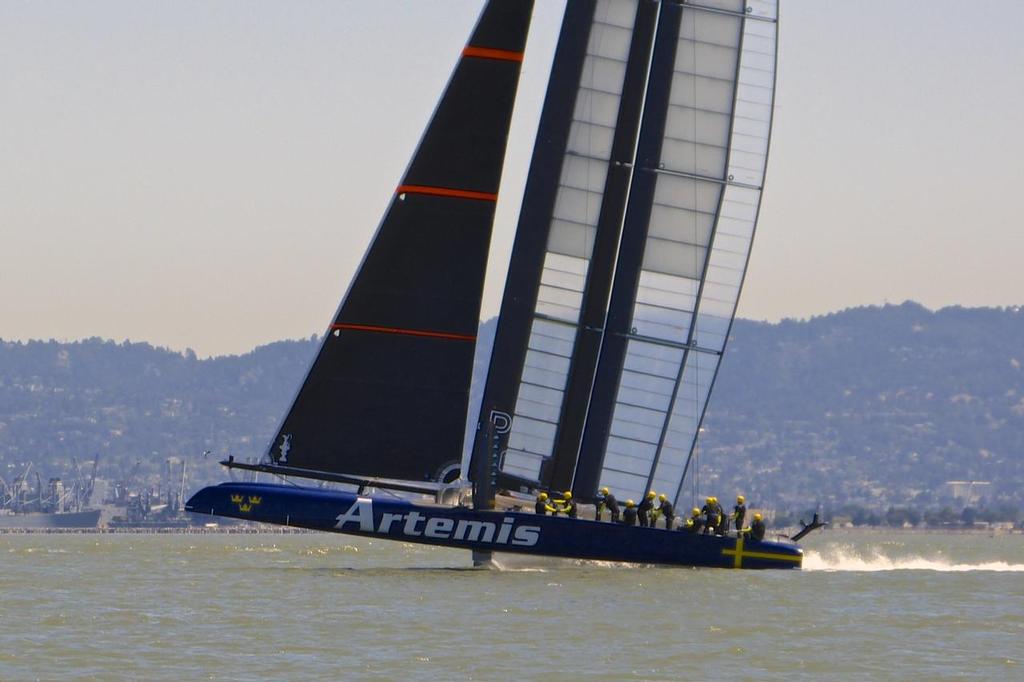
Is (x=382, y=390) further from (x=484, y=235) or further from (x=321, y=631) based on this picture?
(x=321, y=631)

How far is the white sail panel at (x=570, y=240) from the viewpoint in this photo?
115 ft

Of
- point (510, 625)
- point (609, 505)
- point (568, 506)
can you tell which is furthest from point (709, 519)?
point (510, 625)

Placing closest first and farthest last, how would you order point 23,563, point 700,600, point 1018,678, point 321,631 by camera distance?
point 1018,678 → point 321,631 → point 700,600 → point 23,563

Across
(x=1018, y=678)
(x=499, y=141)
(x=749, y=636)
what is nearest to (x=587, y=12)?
(x=499, y=141)

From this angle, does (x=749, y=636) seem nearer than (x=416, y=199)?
Yes

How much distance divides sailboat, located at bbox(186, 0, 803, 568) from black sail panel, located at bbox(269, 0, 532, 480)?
34mm

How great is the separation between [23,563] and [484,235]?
17388mm

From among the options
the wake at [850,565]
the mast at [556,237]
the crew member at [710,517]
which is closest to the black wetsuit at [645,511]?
the crew member at [710,517]

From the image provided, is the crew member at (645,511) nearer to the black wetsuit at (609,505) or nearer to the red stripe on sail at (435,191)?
the black wetsuit at (609,505)

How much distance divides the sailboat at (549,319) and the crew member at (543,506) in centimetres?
64

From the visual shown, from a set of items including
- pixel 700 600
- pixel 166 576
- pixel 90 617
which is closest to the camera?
pixel 90 617

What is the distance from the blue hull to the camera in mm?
32844

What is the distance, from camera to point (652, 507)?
34.1 meters

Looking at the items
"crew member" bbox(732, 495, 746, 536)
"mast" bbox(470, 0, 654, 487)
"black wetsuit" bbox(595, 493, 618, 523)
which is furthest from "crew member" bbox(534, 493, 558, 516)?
"crew member" bbox(732, 495, 746, 536)
